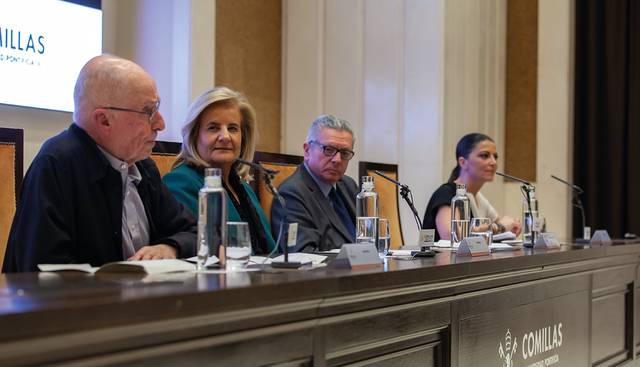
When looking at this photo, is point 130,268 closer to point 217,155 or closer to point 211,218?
point 211,218

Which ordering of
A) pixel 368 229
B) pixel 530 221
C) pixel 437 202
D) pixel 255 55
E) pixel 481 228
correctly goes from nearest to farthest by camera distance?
pixel 368 229 < pixel 481 228 < pixel 530 221 < pixel 437 202 < pixel 255 55

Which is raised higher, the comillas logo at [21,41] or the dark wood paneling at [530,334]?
the comillas logo at [21,41]

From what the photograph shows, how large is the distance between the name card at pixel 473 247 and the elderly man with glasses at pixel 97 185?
2.64ft

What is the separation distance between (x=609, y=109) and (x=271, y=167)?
3.30 metres

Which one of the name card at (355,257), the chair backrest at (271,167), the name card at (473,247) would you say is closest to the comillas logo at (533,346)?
the name card at (473,247)

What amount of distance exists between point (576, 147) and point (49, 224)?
4.66 metres

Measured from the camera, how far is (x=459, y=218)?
8.96ft

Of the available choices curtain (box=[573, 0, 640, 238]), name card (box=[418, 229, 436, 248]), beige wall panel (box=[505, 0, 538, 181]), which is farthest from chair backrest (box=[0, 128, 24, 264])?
curtain (box=[573, 0, 640, 238])

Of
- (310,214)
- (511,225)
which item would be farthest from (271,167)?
(511,225)

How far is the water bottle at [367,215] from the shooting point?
7.55 ft

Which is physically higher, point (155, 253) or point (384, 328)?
point (155, 253)

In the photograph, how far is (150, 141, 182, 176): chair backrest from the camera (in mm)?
2760

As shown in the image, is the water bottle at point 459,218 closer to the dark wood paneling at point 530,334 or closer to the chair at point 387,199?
the dark wood paneling at point 530,334

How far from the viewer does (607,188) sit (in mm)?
5668
